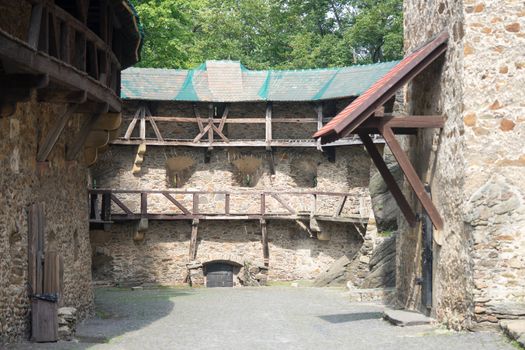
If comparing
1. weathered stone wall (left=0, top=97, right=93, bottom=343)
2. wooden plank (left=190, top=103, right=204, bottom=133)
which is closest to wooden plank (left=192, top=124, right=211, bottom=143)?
wooden plank (left=190, top=103, right=204, bottom=133)

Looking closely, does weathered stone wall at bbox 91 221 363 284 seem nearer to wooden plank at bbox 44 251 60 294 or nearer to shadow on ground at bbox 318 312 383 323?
shadow on ground at bbox 318 312 383 323

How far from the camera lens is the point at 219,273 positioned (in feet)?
82.5

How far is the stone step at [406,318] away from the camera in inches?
444

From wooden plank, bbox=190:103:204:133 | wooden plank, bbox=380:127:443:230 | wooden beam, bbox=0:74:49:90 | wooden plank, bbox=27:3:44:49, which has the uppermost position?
wooden plank, bbox=190:103:204:133

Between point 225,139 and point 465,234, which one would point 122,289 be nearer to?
point 225,139

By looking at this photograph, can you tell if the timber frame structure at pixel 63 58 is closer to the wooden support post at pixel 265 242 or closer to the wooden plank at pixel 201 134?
the wooden plank at pixel 201 134

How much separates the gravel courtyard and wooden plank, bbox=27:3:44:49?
13.6 feet

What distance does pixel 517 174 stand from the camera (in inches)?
396

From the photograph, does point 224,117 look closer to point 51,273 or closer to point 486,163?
point 51,273

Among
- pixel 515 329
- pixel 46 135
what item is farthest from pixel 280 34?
pixel 515 329

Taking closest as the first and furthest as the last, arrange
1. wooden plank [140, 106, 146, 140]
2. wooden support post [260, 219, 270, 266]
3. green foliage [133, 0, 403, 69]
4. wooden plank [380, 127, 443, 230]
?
wooden plank [380, 127, 443, 230] → wooden plank [140, 106, 146, 140] → wooden support post [260, 219, 270, 266] → green foliage [133, 0, 403, 69]

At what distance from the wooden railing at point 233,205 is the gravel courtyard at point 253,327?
15.9ft

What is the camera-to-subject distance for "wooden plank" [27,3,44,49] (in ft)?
27.4

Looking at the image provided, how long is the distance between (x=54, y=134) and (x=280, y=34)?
2463cm
